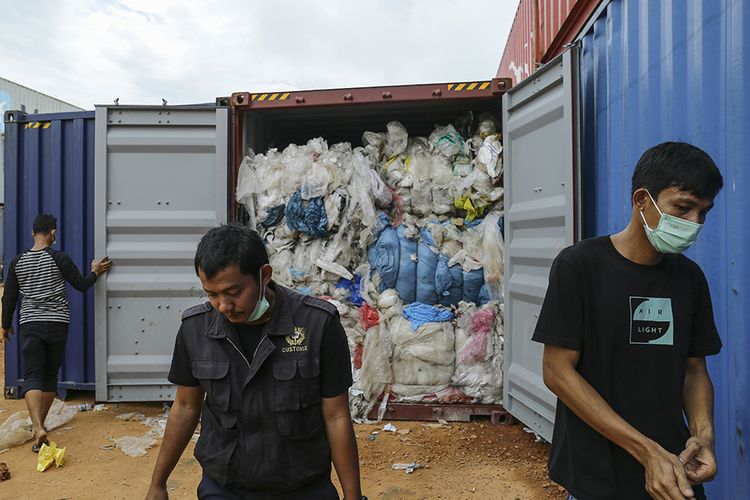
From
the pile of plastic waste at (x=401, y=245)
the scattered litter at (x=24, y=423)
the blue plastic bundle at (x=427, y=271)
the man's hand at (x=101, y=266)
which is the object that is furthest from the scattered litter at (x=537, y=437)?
the scattered litter at (x=24, y=423)

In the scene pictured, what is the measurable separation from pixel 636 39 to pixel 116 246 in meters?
3.76

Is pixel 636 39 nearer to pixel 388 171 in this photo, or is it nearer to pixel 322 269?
pixel 388 171

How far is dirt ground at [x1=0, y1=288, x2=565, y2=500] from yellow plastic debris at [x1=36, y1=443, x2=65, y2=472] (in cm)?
4

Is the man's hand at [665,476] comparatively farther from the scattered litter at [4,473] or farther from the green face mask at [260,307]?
the scattered litter at [4,473]

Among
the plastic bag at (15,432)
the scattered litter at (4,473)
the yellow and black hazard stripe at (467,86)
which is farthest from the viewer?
the yellow and black hazard stripe at (467,86)

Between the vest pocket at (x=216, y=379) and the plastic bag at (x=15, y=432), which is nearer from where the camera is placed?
the vest pocket at (x=216, y=379)

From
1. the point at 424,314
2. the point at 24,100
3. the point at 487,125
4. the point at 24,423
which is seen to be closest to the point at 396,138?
the point at 487,125

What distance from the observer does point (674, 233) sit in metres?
1.42

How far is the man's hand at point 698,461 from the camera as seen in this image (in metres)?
1.38

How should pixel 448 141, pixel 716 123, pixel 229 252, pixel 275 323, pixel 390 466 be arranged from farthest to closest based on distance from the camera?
pixel 448 141
pixel 390 466
pixel 716 123
pixel 275 323
pixel 229 252

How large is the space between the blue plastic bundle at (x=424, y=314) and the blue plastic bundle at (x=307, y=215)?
0.94 metres

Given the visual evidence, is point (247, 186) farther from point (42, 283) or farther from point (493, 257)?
point (493, 257)

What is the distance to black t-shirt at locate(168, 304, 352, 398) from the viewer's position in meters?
1.68

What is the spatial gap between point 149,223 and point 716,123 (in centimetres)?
373
